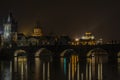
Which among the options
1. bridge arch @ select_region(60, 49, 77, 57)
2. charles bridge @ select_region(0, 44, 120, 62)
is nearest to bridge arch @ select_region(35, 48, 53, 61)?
Answer: charles bridge @ select_region(0, 44, 120, 62)

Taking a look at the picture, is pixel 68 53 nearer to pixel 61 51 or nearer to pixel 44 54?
pixel 44 54

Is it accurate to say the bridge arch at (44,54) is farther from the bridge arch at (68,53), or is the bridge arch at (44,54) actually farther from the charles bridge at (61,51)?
the bridge arch at (68,53)

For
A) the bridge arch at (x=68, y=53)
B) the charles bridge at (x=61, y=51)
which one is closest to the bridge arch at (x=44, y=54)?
the charles bridge at (x=61, y=51)

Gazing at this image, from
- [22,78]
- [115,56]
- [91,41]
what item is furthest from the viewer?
[91,41]

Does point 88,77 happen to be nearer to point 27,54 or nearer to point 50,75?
point 50,75

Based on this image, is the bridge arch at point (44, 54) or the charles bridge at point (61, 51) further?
the bridge arch at point (44, 54)

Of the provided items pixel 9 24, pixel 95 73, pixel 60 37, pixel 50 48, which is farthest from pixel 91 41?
pixel 95 73

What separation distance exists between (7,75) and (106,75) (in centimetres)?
944

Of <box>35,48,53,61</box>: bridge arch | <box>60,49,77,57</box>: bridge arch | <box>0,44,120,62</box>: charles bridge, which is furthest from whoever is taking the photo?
<box>35,48,53,61</box>: bridge arch

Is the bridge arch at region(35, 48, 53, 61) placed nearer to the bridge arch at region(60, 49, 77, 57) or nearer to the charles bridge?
the charles bridge

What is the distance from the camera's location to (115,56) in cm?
8931

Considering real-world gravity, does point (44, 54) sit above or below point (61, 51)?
below

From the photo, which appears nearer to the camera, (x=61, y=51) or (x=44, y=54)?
(x=61, y=51)

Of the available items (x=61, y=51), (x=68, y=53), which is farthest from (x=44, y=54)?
(x=61, y=51)
